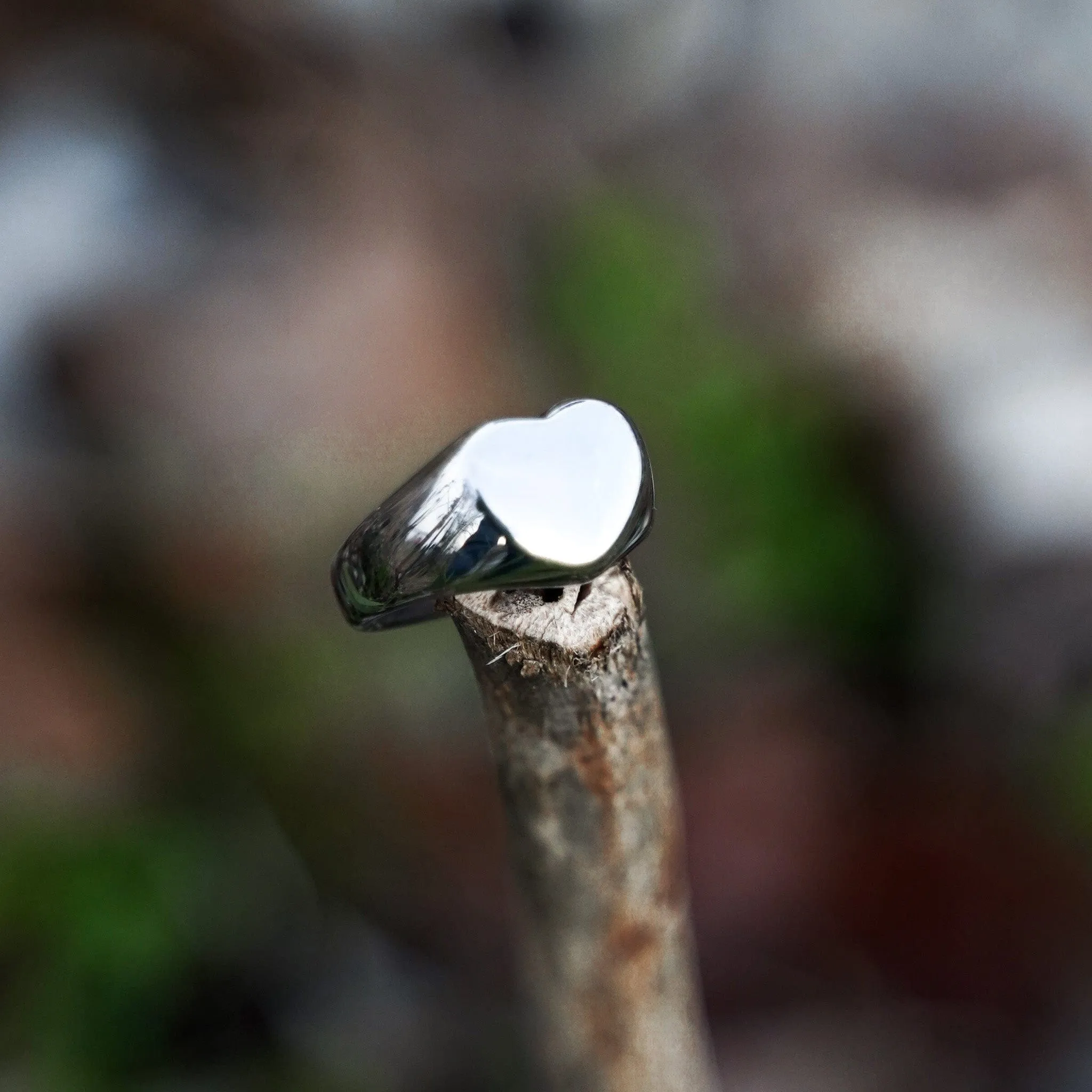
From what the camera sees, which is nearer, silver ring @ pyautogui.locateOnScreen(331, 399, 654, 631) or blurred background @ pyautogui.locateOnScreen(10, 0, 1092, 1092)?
silver ring @ pyautogui.locateOnScreen(331, 399, 654, 631)

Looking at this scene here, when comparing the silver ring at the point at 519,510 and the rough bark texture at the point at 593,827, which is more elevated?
the silver ring at the point at 519,510

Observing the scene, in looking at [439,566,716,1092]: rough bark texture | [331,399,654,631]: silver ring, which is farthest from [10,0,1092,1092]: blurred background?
[331,399,654,631]: silver ring

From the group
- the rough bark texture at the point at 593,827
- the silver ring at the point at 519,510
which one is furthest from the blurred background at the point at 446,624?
the silver ring at the point at 519,510

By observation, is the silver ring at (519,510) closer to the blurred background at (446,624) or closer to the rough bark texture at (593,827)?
the rough bark texture at (593,827)

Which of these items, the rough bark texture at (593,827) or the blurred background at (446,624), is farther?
the blurred background at (446,624)

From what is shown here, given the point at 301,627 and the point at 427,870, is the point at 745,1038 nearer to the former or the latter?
the point at 427,870

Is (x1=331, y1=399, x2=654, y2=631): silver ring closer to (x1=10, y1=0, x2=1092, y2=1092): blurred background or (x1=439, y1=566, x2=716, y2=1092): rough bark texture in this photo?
(x1=439, y1=566, x2=716, y2=1092): rough bark texture

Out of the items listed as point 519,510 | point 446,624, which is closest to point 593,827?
point 519,510
